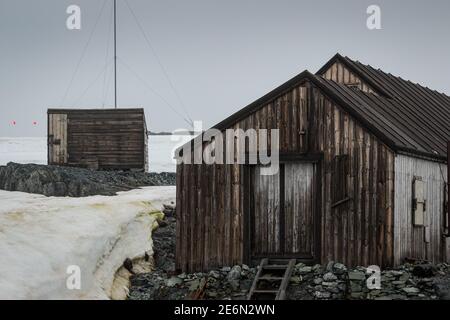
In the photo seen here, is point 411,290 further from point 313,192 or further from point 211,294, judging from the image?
point 211,294

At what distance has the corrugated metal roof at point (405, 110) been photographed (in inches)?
783

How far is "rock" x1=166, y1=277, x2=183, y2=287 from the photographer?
18.8 meters

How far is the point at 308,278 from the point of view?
58.5 ft

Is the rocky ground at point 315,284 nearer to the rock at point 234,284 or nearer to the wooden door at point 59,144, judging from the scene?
the rock at point 234,284

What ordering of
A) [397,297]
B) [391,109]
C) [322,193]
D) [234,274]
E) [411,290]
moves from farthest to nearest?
[391,109]
[322,193]
[234,274]
[411,290]
[397,297]

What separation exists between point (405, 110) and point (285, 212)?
7.51 metres

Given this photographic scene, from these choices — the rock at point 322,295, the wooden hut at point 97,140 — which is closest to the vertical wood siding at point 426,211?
the rock at point 322,295

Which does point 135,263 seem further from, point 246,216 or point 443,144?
point 443,144

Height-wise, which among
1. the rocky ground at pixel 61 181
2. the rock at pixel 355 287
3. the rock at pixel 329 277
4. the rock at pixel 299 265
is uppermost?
the rocky ground at pixel 61 181

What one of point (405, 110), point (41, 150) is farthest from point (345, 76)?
point (41, 150)

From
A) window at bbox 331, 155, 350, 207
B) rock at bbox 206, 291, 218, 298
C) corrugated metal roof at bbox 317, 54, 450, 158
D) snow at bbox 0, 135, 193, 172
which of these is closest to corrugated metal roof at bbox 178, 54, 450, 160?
corrugated metal roof at bbox 317, 54, 450, 158

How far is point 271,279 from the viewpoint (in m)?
17.5

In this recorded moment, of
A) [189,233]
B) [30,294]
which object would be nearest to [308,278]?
[189,233]

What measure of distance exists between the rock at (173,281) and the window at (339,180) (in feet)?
14.0
